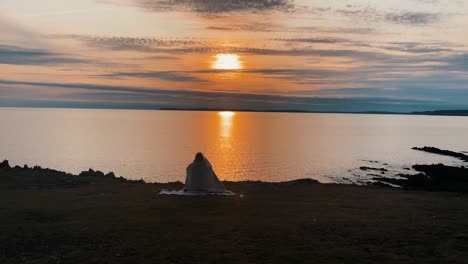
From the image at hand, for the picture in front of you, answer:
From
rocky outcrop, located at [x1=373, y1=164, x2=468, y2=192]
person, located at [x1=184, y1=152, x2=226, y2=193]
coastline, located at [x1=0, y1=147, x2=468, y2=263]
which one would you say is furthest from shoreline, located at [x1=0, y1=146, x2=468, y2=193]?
person, located at [x1=184, y1=152, x2=226, y2=193]

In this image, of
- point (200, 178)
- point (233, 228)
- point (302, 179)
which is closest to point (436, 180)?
point (302, 179)

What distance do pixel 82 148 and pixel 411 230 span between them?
96452mm

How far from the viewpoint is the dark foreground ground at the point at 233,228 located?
12.3 meters

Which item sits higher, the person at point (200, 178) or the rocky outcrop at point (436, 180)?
the person at point (200, 178)

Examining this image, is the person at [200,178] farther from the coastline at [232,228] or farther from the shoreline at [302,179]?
the shoreline at [302,179]

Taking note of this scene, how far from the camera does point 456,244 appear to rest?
43.2ft

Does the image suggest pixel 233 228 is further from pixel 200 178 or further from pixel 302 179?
pixel 302 179

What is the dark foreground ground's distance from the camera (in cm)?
1226

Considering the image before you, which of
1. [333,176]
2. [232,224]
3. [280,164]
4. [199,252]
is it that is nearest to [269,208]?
[232,224]

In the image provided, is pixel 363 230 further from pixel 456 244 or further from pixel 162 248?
pixel 162 248

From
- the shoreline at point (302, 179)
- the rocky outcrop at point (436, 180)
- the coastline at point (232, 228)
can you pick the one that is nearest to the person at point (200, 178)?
the coastline at point (232, 228)

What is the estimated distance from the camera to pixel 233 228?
595 inches

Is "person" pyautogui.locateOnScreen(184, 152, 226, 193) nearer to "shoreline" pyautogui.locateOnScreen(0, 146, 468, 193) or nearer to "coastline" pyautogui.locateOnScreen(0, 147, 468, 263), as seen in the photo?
"coastline" pyautogui.locateOnScreen(0, 147, 468, 263)

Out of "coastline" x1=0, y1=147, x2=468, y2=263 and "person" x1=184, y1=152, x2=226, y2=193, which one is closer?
"coastline" x1=0, y1=147, x2=468, y2=263
